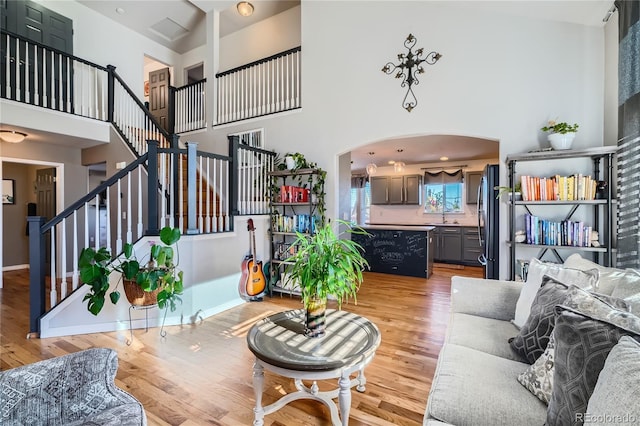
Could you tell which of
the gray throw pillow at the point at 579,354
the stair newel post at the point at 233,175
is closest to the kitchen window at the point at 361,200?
the stair newel post at the point at 233,175

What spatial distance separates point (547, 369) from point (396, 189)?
7.18 m

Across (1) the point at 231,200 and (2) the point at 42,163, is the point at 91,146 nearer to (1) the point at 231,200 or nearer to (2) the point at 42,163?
(2) the point at 42,163

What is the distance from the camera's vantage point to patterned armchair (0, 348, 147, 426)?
1.00 metres

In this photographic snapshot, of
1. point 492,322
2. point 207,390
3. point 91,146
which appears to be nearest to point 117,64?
point 91,146

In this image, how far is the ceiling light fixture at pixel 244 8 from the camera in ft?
17.2

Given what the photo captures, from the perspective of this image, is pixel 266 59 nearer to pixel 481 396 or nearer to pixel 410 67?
pixel 410 67

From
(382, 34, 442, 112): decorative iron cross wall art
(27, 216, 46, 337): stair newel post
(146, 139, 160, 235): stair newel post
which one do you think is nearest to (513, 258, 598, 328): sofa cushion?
(382, 34, 442, 112): decorative iron cross wall art

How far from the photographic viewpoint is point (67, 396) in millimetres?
1066

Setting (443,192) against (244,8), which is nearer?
(244,8)

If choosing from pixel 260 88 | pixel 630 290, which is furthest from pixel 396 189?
pixel 630 290

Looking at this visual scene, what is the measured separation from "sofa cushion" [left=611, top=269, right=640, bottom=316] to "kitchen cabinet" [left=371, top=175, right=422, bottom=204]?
255 inches

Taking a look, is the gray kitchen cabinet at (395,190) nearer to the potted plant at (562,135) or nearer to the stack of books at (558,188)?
the stack of books at (558,188)

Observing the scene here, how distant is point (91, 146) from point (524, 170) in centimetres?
694

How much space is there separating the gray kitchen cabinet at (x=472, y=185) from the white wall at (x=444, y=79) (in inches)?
160
